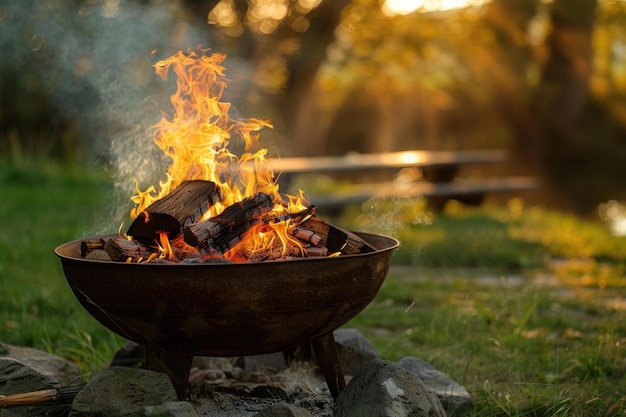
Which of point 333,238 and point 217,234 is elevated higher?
point 217,234

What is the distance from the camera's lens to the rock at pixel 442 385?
264 cm

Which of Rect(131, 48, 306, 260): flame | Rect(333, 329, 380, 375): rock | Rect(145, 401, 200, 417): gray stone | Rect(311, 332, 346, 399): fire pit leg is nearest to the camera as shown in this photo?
Rect(145, 401, 200, 417): gray stone

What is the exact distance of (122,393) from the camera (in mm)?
2211

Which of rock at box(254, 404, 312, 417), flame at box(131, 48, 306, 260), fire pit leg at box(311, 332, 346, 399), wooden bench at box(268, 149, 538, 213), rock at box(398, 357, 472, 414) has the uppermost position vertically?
flame at box(131, 48, 306, 260)

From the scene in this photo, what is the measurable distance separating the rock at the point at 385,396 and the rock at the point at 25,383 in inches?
35.8

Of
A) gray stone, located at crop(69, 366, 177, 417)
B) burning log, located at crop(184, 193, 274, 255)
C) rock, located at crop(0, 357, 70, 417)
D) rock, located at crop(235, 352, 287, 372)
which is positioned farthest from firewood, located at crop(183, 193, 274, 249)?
rock, located at crop(235, 352, 287, 372)

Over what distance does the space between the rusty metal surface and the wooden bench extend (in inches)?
181

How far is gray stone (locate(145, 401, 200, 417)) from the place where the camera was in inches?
80.6

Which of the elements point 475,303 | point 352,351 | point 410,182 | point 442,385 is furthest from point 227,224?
point 410,182

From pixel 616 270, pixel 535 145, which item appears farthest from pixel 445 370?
pixel 535 145

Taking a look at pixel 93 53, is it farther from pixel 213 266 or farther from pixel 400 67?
pixel 213 266

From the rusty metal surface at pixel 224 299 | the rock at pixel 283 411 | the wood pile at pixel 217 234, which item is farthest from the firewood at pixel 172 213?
the rock at pixel 283 411

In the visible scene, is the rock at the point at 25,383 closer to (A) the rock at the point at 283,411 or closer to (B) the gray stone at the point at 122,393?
(B) the gray stone at the point at 122,393

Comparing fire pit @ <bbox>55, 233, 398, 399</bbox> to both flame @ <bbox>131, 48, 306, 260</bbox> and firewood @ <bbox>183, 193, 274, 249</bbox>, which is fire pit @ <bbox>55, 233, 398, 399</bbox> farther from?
flame @ <bbox>131, 48, 306, 260</bbox>
